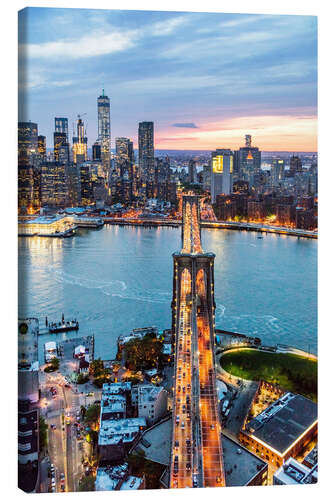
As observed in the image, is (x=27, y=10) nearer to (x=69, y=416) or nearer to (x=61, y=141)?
(x=69, y=416)

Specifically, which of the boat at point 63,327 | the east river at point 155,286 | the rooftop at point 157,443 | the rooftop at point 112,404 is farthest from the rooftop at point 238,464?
the boat at point 63,327

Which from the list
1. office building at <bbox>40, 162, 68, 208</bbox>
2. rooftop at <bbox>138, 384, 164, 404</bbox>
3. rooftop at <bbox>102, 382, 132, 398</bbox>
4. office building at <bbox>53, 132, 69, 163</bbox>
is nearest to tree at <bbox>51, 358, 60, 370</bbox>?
rooftop at <bbox>102, 382, 132, 398</bbox>

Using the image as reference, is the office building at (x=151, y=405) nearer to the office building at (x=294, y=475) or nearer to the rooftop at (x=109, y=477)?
the rooftop at (x=109, y=477)

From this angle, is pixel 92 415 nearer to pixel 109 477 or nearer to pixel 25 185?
pixel 109 477

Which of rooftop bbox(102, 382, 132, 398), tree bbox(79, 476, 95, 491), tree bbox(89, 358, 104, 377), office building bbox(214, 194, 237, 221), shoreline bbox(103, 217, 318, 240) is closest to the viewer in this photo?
tree bbox(79, 476, 95, 491)

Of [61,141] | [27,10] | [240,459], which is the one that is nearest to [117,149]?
[61,141]

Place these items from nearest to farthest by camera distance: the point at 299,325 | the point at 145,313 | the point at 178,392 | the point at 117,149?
the point at 178,392
the point at 117,149
the point at 299,325
the point at 145,313

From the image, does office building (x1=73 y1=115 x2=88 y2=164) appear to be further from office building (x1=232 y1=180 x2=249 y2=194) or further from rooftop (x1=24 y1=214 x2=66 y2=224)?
office building (x1=232 y1=180 x2=249 y2=194)
